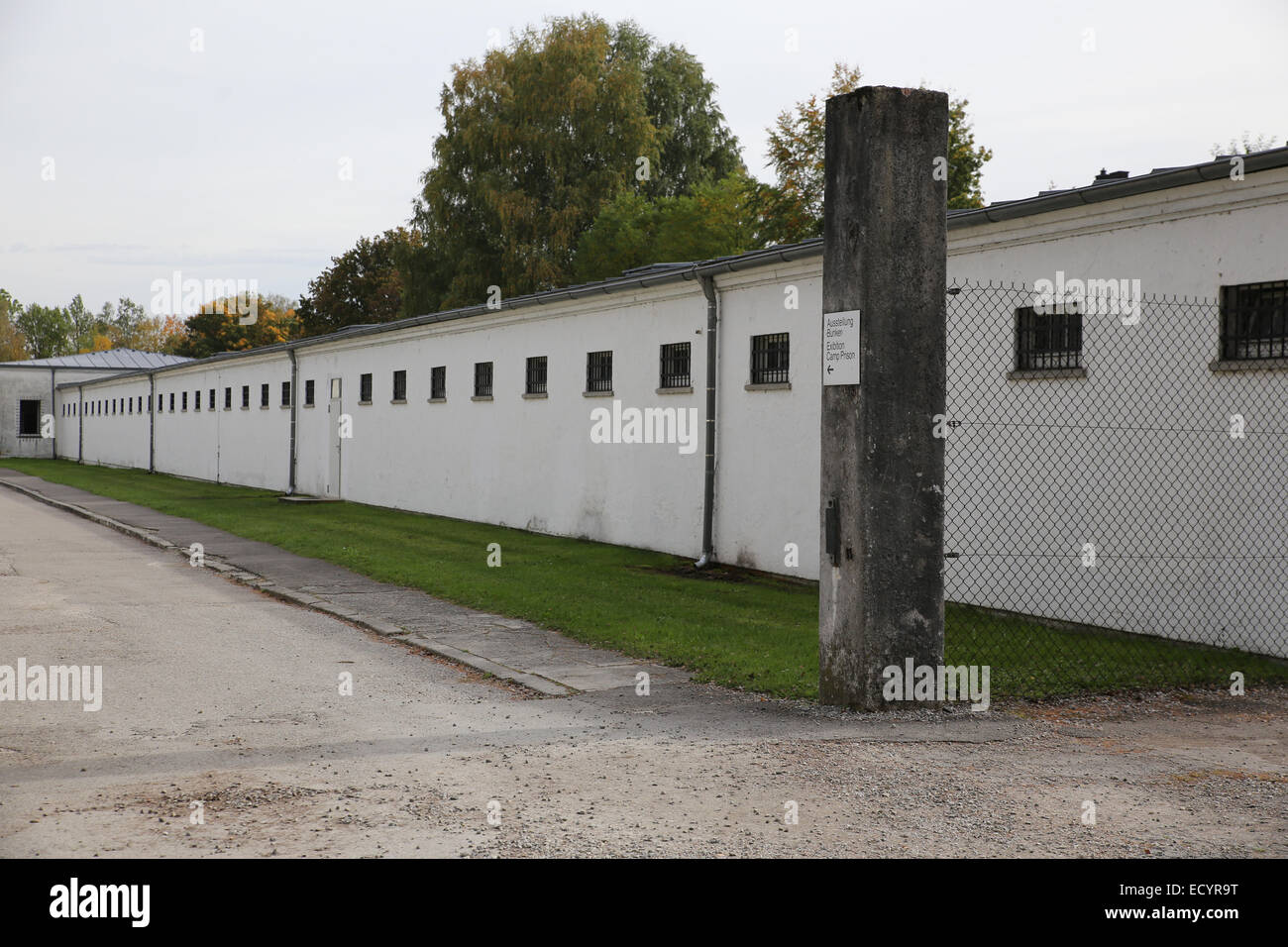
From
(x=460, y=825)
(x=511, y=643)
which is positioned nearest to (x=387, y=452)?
(x=511, y=643)

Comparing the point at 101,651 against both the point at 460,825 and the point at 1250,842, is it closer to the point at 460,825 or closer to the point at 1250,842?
the point at 460,825

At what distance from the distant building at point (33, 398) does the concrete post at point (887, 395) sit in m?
63.6

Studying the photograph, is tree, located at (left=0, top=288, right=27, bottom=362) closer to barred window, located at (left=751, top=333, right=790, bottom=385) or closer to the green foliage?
the green foliage

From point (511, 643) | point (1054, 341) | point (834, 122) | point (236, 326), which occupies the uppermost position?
point (236, 326)

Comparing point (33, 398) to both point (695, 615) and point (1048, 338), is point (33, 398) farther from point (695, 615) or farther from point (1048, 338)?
point (1048, 338)

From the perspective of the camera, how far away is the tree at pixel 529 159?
45406 mm

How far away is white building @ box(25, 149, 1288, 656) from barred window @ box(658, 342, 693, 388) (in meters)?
0.03

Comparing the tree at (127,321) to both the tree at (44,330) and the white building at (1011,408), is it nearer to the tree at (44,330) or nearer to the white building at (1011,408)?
the tree at (44,330)

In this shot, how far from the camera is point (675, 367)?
58.3 feet

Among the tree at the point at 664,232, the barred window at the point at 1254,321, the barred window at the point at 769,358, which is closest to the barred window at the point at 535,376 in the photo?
the barred window at the point at 769,358

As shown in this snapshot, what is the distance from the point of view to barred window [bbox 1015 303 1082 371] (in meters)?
11.6

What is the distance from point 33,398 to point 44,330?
6851 cm

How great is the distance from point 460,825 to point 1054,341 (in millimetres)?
8725

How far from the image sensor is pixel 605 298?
63.0 feet
